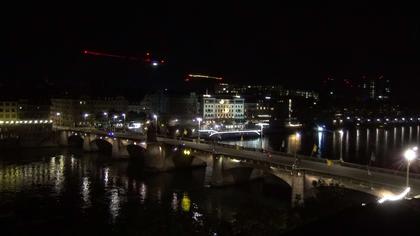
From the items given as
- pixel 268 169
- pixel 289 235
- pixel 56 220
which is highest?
pixel 289 235

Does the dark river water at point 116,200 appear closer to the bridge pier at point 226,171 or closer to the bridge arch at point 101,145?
the bridge pier at point 226,171

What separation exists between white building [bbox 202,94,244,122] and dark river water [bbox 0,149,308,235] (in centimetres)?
8911

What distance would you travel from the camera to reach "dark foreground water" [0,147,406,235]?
34656 millimetres

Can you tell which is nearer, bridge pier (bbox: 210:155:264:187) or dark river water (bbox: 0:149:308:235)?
dark river water (bbox: 0:149:308:235)

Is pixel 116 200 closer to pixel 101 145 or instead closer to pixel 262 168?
pixel 262 168

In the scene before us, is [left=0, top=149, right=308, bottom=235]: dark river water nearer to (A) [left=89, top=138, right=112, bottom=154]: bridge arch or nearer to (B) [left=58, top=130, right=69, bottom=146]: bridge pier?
(A) [left=89, top=138, right=112, bottom=154]: bridge arch

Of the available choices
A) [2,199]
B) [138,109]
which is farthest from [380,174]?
[138,109]

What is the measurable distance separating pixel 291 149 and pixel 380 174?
186 ft

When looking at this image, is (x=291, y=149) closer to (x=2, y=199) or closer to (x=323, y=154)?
(x=323, y=154)

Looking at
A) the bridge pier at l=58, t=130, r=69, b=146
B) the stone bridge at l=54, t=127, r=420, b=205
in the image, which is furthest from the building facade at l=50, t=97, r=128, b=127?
the stone bridge at l=54, t=127, r=420, b=205

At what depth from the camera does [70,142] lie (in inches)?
3922

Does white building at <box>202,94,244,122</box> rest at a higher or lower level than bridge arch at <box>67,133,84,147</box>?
higher

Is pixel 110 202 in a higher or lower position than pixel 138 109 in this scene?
lower

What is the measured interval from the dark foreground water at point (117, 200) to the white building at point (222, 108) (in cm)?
8930
